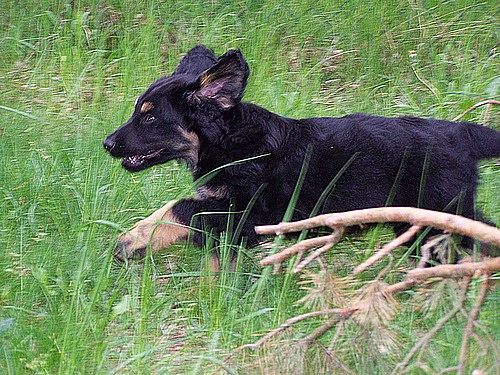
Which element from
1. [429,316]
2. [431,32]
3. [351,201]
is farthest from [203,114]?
[431,32]

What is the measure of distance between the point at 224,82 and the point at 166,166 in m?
1.22

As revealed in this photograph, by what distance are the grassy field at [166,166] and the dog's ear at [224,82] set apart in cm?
62

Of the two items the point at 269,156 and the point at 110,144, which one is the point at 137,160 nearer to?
the point at 110,144

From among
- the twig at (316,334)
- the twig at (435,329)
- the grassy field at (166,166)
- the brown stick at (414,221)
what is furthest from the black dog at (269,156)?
the brown stick at (414,221)

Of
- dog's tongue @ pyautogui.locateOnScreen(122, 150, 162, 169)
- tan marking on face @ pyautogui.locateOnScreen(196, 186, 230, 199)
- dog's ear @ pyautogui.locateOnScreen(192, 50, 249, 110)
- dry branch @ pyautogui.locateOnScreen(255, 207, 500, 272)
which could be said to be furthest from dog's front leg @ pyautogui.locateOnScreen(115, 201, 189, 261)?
dry branch @ pyautogui.locateOnScreen(255, 207, 500, 272)

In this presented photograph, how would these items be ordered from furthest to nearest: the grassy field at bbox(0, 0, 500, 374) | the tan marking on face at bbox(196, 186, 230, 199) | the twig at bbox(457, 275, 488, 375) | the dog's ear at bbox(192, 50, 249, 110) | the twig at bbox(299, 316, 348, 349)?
1. the tan marking on face at bbox(196, 186, 230, 199)
2. the dog's ear at bbox(192, 50, 249, 110)
3. the grassy field at bbox(0, 0, 500, 374)
4. the twig at bbox(299, 316, 348, 349)
5. the twig at bbox(457, 275, 488, 375)

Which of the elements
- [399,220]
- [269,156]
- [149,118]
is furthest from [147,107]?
[399,220]

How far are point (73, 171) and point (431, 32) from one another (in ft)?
12.1

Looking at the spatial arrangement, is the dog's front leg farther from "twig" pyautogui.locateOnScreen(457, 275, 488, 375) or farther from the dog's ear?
"twig" pyautogui.locateOnScreen(457, 275, 488, 375)

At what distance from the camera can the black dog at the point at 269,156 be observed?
3826 millimetres

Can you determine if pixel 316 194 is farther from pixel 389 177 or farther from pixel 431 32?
pixel 431 32

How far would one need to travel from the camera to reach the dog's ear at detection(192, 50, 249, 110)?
3.76m

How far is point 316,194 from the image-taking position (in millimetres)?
3848

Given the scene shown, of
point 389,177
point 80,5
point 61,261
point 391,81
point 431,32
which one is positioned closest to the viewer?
point 61,261
